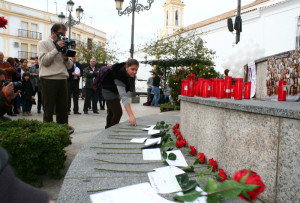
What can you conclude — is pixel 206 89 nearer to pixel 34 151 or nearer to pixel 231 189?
pixel 34 151

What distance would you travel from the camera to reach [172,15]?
5350 centimetres

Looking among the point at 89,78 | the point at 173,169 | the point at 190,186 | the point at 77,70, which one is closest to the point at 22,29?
the point at 89,78

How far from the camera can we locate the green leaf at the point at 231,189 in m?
0.89

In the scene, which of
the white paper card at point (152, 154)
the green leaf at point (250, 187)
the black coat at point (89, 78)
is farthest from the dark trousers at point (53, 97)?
the black coat at point (89, 78)

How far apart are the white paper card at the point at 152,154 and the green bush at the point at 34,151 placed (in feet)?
3.09

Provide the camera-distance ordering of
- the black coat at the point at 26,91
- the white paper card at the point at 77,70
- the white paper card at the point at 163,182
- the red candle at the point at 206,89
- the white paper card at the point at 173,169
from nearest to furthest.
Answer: the white paper card at the point at 163,182, the white paper card at the point at 173,169, the red candle at the point at 206,89, the black coat at the point at 26,91, the white paper card at the point at 77,70

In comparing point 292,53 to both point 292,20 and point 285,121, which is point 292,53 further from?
point 292,20

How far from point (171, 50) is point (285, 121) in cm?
1502

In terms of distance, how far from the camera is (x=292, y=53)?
342 cm

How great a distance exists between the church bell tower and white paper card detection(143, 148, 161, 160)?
5264cm

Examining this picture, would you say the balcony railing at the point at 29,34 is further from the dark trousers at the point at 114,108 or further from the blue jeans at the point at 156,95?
the dark trousers at the point at 114,108

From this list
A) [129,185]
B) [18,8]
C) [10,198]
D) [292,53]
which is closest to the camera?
[10,198]

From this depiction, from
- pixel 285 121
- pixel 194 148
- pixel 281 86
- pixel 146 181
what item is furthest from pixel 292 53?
pixel 146 181

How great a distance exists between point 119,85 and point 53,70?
1.02m
